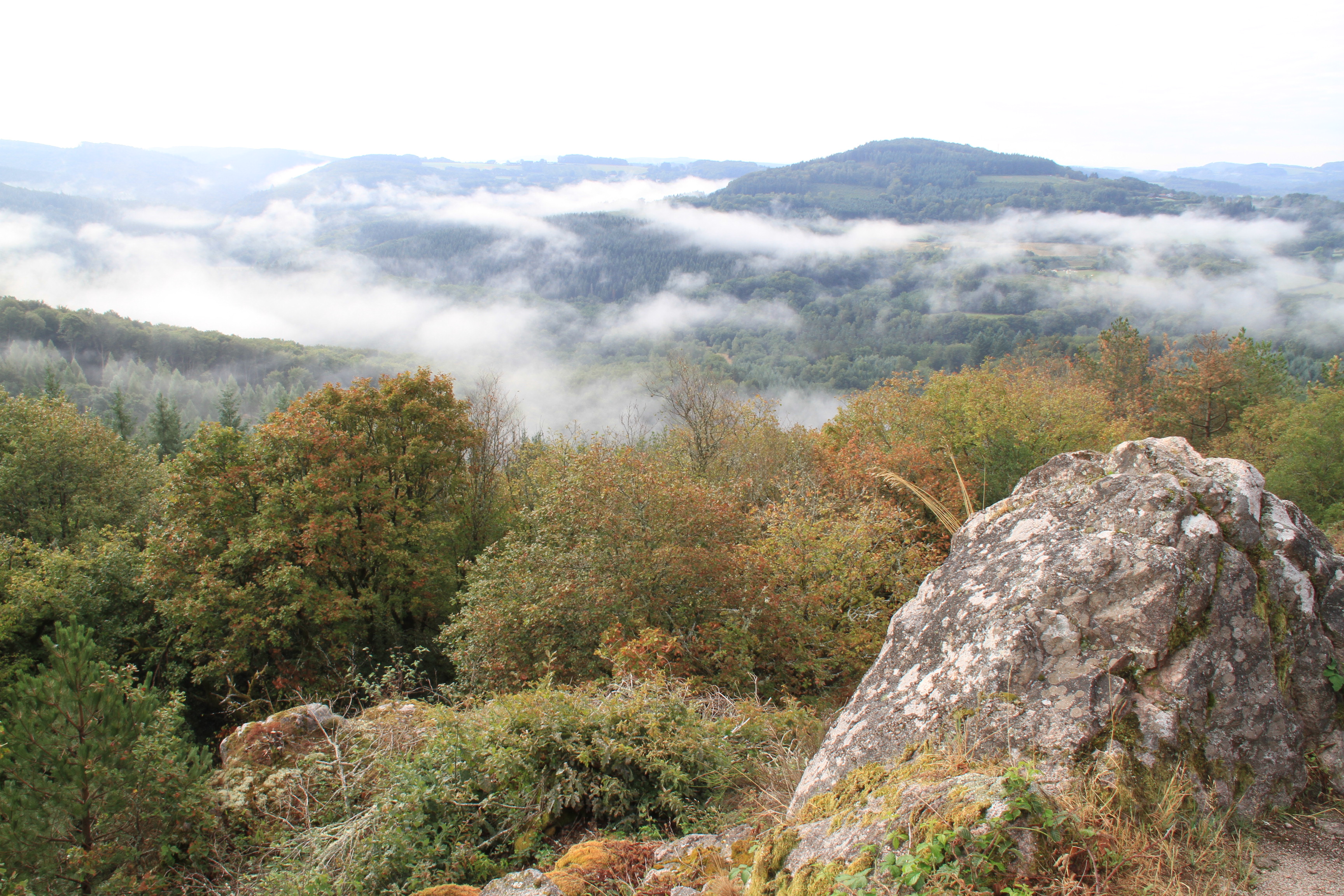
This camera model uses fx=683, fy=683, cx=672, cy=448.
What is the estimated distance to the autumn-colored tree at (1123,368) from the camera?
59688mm

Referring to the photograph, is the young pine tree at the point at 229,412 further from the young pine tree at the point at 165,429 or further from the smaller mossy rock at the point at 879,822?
the smaller mossy rock at the point at 879,822

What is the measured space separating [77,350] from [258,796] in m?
226

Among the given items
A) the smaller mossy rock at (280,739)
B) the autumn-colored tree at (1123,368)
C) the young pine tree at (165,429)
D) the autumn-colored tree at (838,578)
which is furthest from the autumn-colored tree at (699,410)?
the young pine tree at (165,429)

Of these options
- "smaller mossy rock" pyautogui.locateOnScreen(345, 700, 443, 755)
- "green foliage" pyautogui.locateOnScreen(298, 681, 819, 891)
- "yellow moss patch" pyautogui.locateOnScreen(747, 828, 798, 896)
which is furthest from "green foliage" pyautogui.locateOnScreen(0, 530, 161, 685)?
"yellow moss patch" pyautogui.locateOnScreen(747, 828, 798, 896)

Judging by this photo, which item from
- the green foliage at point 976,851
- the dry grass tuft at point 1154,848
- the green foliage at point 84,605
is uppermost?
the green foliage at point 976,851

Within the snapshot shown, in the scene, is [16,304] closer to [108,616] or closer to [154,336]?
[154,336]

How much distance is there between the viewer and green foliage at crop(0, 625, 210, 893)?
24.5ft

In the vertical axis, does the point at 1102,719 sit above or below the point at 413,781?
above

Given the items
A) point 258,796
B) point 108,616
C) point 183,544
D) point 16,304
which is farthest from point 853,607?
point 16,304

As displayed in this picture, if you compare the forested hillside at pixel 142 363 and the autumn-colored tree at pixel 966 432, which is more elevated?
A: the autumn-colored tree at pixel 966 432

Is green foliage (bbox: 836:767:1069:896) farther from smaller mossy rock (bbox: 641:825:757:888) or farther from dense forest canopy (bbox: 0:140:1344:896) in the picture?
smaller mossy rock (bbox: 641:825:757:888)

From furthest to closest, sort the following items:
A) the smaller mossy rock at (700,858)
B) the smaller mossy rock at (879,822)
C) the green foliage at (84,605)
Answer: the green foliage at (84,605)
the smaller mossy rock at (700,858)
the smaller mossy rock at (879,822)

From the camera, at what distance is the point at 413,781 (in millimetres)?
6852

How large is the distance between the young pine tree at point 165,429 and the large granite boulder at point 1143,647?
76.2m
